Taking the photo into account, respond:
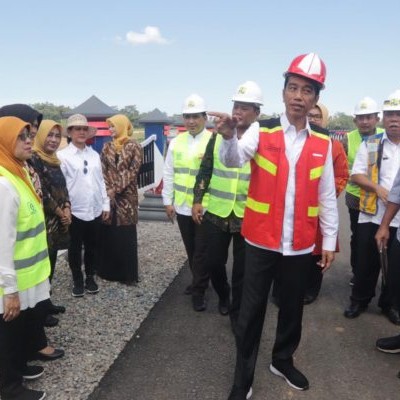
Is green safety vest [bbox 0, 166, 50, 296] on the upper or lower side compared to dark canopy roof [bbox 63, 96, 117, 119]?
lower

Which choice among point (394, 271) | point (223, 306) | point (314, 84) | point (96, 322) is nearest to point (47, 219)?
point (96, 322)

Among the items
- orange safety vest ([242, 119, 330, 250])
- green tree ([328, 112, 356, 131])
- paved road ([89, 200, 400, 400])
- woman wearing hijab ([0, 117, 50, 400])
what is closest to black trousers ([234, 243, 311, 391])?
orange safety vest ([242, 119, 330, 250])

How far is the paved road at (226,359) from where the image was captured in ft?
8.81

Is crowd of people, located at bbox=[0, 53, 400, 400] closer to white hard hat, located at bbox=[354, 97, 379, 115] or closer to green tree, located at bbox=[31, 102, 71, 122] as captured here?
white hard hat, located at bbox=[354, 97, 379, 115]

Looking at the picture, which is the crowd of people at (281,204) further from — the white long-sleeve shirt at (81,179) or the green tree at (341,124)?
the green tree at (341,124)

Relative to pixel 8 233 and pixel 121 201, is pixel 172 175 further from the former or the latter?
pixel 8 233

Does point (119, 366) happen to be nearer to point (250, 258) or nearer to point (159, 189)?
point (250, 258)

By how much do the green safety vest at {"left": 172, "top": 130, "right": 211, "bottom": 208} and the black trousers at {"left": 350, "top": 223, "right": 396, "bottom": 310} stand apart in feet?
5.33

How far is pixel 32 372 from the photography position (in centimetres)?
273

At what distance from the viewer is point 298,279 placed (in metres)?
2.55

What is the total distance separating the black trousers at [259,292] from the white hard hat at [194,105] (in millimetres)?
1785

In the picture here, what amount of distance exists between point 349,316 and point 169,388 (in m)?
1.95

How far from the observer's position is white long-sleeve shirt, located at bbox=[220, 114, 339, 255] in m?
2.25

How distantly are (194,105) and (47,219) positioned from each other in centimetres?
170
